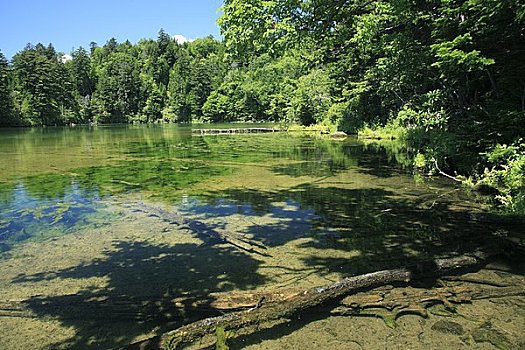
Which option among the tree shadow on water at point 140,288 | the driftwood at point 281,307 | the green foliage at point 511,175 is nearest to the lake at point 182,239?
the tree shadow on water at point 140,288

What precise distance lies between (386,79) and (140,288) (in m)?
26.2

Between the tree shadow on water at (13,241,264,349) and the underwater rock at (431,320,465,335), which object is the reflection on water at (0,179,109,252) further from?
the underwater rock at (431,320,465,335)

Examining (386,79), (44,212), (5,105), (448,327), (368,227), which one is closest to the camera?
(448,327)

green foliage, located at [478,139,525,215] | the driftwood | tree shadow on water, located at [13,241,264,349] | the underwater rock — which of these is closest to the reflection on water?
tree shadow on water, located at [13,241,264,349]

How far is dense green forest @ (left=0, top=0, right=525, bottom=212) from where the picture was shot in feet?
26.5

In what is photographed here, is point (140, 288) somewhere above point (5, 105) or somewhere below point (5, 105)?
below

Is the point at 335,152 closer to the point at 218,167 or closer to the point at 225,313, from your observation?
the point at 218,167

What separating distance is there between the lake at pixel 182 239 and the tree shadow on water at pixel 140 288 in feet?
0.06

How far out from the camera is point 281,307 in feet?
14.5

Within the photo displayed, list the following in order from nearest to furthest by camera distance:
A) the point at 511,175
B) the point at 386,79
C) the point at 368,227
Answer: the point at 368,227, the point at 511,175, the point at 386,79

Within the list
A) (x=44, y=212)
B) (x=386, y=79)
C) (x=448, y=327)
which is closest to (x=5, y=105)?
(x=386, y=79)

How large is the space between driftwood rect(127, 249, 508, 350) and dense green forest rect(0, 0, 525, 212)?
3675 mm

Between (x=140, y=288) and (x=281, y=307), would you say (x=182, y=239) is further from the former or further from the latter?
(x=281, y=307)

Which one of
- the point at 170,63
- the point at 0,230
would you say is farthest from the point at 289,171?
the point at 170,63
